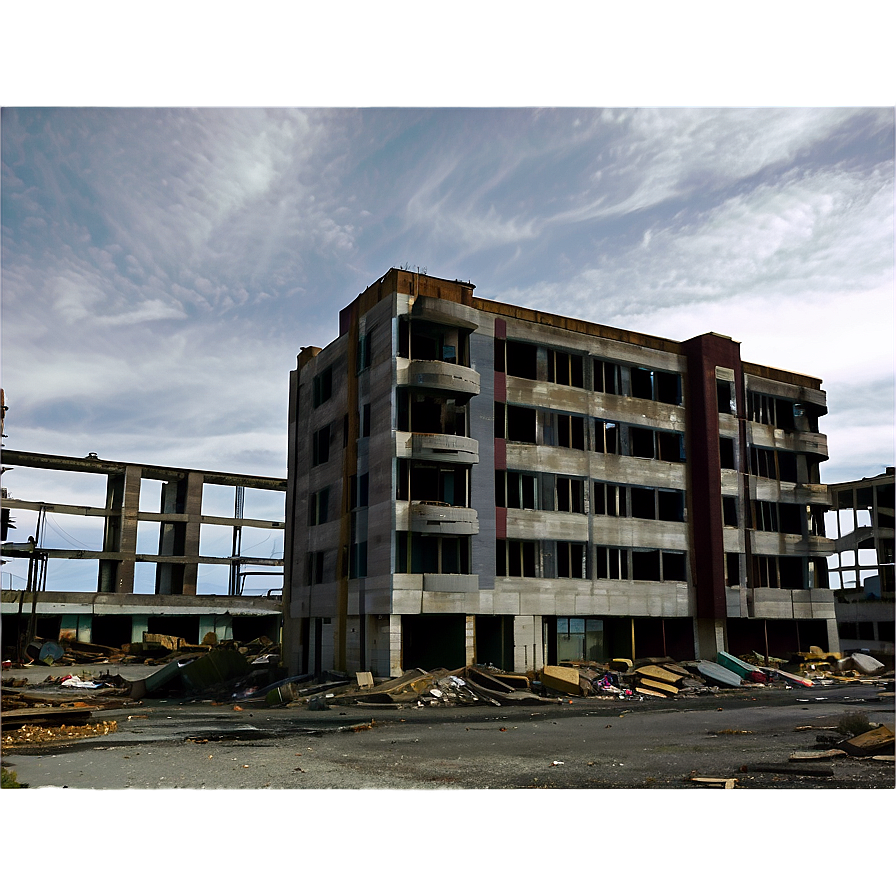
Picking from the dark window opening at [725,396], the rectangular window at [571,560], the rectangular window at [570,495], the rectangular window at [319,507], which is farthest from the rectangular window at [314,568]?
the dark window opening at [725,396]

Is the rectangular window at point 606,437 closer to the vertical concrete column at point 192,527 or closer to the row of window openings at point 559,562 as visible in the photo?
the row of window openings at point 559,562

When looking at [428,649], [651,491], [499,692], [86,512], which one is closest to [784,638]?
[651,491]

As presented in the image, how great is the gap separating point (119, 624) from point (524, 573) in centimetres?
3632

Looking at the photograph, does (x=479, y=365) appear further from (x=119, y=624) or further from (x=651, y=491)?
(x=119, y=624)

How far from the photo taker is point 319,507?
37812mm

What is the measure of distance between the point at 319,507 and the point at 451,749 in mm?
23718

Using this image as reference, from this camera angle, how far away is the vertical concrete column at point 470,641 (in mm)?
31094

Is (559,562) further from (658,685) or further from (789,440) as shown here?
(789,440)

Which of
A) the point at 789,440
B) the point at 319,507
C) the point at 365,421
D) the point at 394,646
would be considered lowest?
the point at 394,646

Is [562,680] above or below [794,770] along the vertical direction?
below

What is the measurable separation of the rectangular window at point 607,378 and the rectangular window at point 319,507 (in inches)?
530

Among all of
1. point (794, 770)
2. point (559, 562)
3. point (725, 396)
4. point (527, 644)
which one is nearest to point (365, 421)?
point (559, 562)
